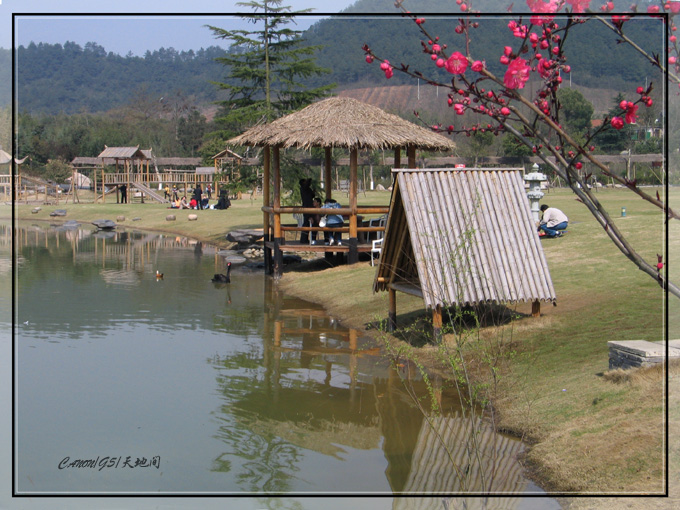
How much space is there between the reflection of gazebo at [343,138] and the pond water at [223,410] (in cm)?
292

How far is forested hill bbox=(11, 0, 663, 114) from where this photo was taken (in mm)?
73688

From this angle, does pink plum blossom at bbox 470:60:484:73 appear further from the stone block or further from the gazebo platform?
the gazebo platform

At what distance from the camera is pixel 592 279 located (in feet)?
42.8

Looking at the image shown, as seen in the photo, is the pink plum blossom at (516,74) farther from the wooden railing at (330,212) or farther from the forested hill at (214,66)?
the forested hill at (214,66)

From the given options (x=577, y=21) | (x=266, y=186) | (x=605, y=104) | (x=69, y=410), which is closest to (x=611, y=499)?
(x=577, y=21)

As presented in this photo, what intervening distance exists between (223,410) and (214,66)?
118 meters

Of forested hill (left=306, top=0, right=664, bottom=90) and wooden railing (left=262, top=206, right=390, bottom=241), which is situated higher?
forested hill (left=306, top=0, right=664, bottom=90)

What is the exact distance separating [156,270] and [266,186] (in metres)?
3.73

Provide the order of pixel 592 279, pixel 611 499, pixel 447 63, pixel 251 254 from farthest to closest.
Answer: pixel 251 254, pixel 592 279, pixel 611 499, pixel 447 63

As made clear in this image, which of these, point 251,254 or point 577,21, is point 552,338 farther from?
point 251,254

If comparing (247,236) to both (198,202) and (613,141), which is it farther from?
(613,141)

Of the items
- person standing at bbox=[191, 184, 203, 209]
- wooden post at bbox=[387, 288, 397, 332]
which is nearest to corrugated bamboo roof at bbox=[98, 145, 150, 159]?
person standing at bbox=[191, 184, 203, 209]

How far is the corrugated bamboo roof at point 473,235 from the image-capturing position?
9.89 metres

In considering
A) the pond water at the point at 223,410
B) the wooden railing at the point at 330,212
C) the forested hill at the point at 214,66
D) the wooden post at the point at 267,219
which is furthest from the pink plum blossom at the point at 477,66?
the forested hill at the point at 214,66
